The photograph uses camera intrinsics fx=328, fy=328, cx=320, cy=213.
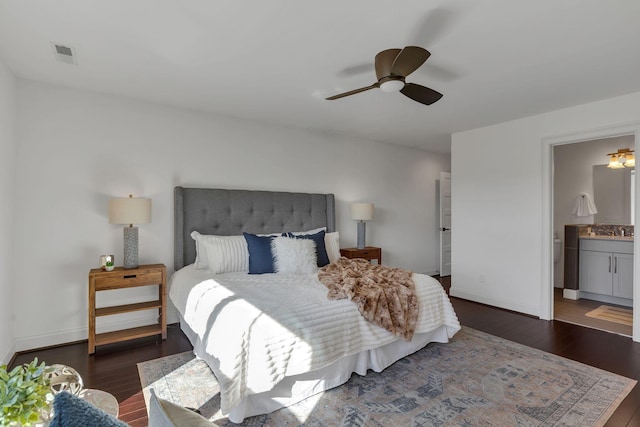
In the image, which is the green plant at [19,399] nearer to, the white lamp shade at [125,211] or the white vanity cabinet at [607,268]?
the white lamp shade at [125,211]

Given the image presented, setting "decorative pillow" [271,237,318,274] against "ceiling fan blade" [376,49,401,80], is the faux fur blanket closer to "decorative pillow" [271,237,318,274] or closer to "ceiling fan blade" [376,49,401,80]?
"decorative pillow" [271,237,318,274]

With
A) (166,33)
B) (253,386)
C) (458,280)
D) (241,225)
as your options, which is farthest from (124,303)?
(458,280)

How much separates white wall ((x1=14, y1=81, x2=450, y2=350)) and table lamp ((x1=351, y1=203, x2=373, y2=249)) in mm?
635

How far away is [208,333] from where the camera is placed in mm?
2320

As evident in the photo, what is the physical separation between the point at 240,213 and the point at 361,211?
183 centimetres

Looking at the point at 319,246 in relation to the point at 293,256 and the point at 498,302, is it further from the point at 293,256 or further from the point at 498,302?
the point at 498,302

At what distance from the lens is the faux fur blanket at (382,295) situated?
98.9 inches

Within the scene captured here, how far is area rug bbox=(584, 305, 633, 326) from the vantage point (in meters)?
3.95

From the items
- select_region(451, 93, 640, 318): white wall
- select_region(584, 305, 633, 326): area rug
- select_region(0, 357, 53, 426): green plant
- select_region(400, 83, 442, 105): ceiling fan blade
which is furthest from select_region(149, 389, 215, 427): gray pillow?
select_region(584, 305, 633, 326): area rug

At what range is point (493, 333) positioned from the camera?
352 cm

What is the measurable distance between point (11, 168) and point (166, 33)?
1976 mm

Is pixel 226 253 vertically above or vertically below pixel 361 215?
below

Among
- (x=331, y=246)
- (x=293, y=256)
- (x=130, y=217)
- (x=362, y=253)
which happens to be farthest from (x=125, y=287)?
(x=362, y=253)

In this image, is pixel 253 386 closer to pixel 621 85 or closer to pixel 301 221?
pixel 301 221
